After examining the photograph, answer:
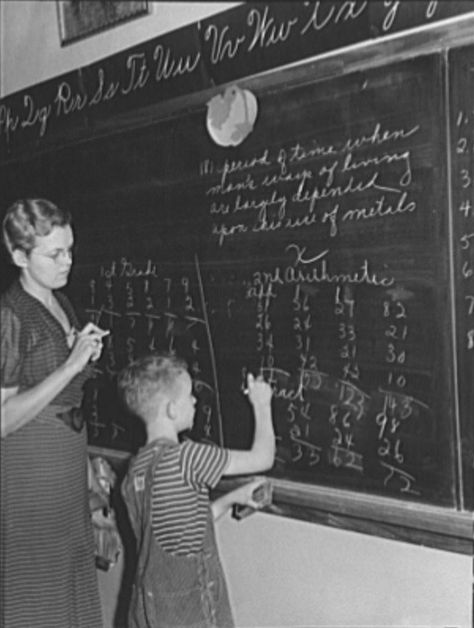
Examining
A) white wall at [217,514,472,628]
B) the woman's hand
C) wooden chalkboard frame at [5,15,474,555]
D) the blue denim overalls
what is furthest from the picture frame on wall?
white wall at [217,514,472,628]

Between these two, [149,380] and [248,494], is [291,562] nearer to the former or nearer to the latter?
[248,494]

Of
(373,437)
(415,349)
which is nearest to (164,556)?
(373,437)

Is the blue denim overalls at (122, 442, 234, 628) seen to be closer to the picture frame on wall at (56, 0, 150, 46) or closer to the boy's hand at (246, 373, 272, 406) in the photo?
the boy's hand at (246, 373, 272, 406)

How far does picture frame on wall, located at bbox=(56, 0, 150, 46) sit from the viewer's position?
1894 mm

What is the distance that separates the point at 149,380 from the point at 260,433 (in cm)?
24

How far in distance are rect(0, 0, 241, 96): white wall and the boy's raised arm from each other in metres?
0.72

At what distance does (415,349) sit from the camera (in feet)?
5.24

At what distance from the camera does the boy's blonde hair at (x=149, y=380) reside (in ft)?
5.70

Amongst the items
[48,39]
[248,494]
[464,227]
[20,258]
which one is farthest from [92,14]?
[248,494]

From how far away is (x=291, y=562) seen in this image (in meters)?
1.83

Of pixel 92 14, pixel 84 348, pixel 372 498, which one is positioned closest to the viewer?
pixel 372 498

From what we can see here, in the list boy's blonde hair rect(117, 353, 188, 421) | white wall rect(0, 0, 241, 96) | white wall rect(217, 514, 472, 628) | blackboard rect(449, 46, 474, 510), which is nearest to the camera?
blackboard rect(449, 46, 474, 510)

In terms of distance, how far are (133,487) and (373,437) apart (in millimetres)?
449

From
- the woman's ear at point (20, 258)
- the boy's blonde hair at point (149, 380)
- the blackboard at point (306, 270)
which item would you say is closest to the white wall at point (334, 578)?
the blackboard at point (306, 270)
